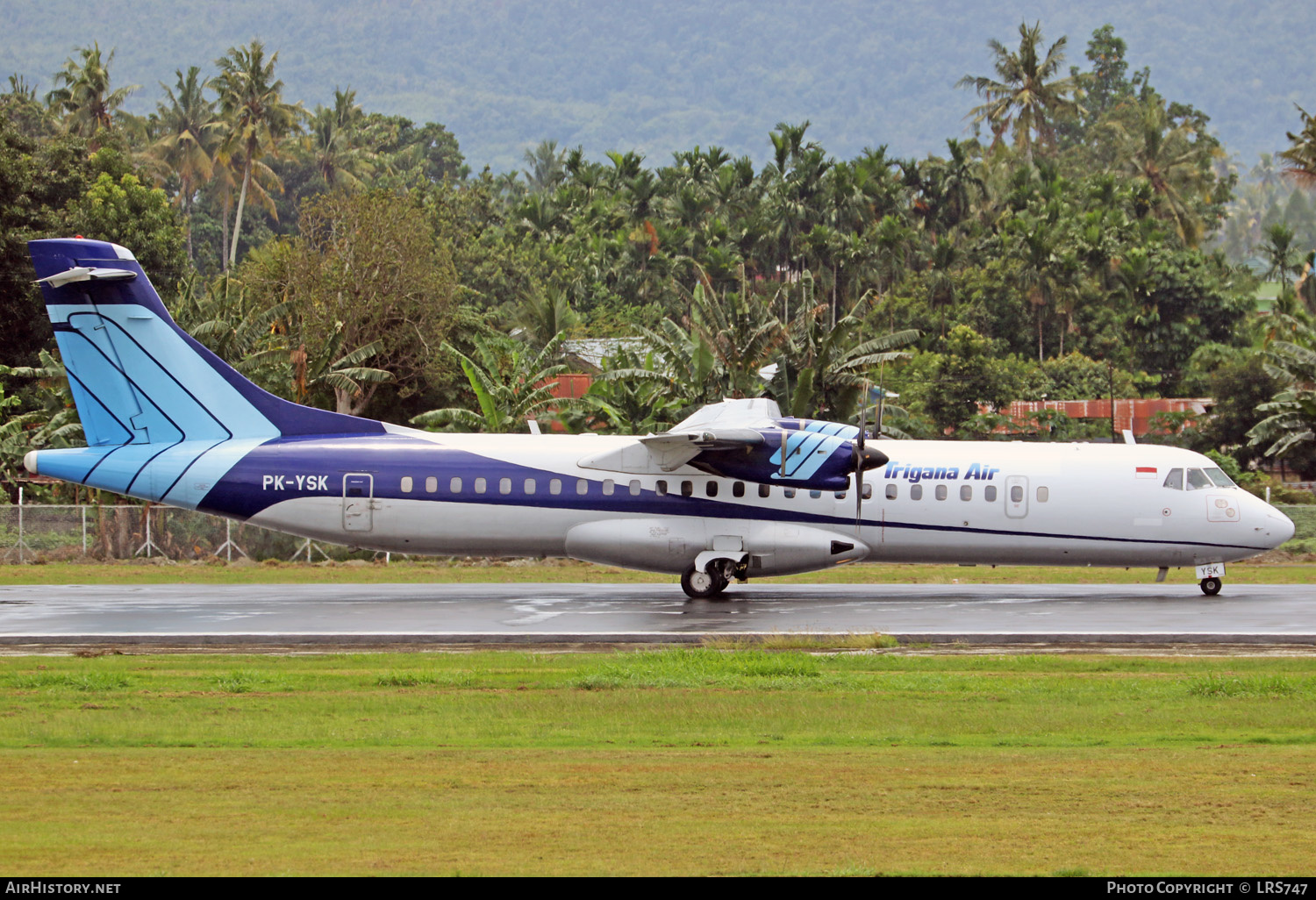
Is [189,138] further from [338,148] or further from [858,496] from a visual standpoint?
[858,496]

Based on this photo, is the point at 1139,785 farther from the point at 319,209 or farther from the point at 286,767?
the point at 319,209

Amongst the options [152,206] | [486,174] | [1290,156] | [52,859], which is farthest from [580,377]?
[486,174]

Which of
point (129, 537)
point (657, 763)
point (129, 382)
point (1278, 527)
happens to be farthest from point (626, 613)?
point (129, 537)

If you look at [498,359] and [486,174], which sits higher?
[486,174]

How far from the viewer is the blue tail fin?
24.8m

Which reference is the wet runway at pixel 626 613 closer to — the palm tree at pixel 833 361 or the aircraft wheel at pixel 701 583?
the aircraft wheel at pixel 701 583

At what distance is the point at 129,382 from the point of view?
25125 millimetres

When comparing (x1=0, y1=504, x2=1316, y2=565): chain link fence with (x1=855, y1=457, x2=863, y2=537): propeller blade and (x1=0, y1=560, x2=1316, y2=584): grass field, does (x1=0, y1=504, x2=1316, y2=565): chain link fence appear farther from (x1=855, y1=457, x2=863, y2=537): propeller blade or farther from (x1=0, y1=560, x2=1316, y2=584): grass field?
(x1=855, y1=457, x2=863, y2=537): propeller blade

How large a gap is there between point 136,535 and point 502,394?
10691 millimetres

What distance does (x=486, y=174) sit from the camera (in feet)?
347

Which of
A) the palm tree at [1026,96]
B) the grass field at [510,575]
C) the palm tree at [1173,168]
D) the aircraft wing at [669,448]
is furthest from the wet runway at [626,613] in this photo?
the palm tree at [1026,96]

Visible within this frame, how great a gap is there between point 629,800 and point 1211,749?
5783mm

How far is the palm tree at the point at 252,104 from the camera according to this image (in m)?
87.4

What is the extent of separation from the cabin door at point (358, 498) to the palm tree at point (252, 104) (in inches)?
2622
